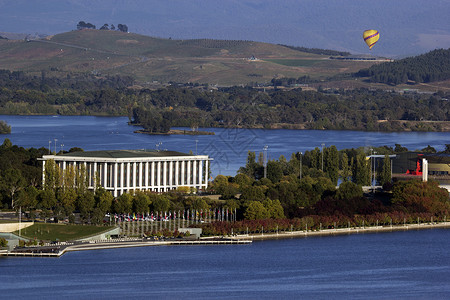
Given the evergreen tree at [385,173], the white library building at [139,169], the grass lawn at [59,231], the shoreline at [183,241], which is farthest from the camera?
the evergreen tree at [385,173]

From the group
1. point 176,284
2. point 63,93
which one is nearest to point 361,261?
point 176,284

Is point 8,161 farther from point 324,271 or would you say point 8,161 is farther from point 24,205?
point 324,271

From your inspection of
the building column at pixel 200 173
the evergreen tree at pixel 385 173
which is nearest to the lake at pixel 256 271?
the building column at pixel 200 173

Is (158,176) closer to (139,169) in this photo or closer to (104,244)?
(139,169)

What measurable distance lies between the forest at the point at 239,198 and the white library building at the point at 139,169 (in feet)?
4.28

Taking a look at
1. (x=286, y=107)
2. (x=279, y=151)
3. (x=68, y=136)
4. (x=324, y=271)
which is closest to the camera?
(x=324, y=271)

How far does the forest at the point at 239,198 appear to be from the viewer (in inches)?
2304

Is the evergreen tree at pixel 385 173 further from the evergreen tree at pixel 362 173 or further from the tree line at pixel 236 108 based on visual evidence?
the tree line at pixel 236 108

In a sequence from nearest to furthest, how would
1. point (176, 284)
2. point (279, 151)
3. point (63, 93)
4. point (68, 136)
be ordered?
point (176, 284), point (279, 151), point (68, 136), point (63, 93)

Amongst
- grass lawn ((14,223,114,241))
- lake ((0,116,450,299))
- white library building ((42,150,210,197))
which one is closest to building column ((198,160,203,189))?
white library building ((42,150,210,197))

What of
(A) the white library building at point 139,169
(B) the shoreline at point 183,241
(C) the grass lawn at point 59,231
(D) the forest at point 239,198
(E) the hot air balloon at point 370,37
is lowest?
(B) the shoreline at point 183,241

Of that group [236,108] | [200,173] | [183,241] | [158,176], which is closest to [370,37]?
[236,108]

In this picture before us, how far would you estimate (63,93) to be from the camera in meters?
178

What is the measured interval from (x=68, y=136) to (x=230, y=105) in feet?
169
